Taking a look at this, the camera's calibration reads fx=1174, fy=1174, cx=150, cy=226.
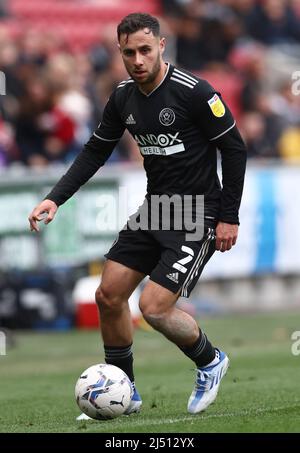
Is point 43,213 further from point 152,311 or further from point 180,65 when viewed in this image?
point 180,65

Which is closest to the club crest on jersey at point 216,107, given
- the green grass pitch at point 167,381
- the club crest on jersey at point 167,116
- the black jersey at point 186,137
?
the black jersey at point 186,137

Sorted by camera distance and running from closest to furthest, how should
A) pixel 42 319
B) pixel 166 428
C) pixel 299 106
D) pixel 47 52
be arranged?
1. pixel 166 428
2. pixel 42 319
3. pixel 47 52
4. pixel 299 106

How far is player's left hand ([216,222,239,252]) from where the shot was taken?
7887 mm

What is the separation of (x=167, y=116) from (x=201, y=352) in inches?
63.3

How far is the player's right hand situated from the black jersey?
0.69 m

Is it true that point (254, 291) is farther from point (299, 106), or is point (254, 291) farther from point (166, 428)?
point (166, 428)

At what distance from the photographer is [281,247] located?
17.6 metres

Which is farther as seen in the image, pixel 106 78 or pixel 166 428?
pixel 106 78

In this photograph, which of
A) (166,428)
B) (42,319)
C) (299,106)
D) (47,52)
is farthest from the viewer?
(299,106)

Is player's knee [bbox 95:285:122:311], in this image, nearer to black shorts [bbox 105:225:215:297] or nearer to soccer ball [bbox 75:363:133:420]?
black shorts [bbox 105:225:215:297]

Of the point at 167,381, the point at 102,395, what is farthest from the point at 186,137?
the point at 167,381

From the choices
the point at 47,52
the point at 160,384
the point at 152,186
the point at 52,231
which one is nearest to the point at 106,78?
the point at 47,52

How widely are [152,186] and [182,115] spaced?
547 mm

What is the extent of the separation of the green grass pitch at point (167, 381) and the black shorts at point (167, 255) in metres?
0.91
